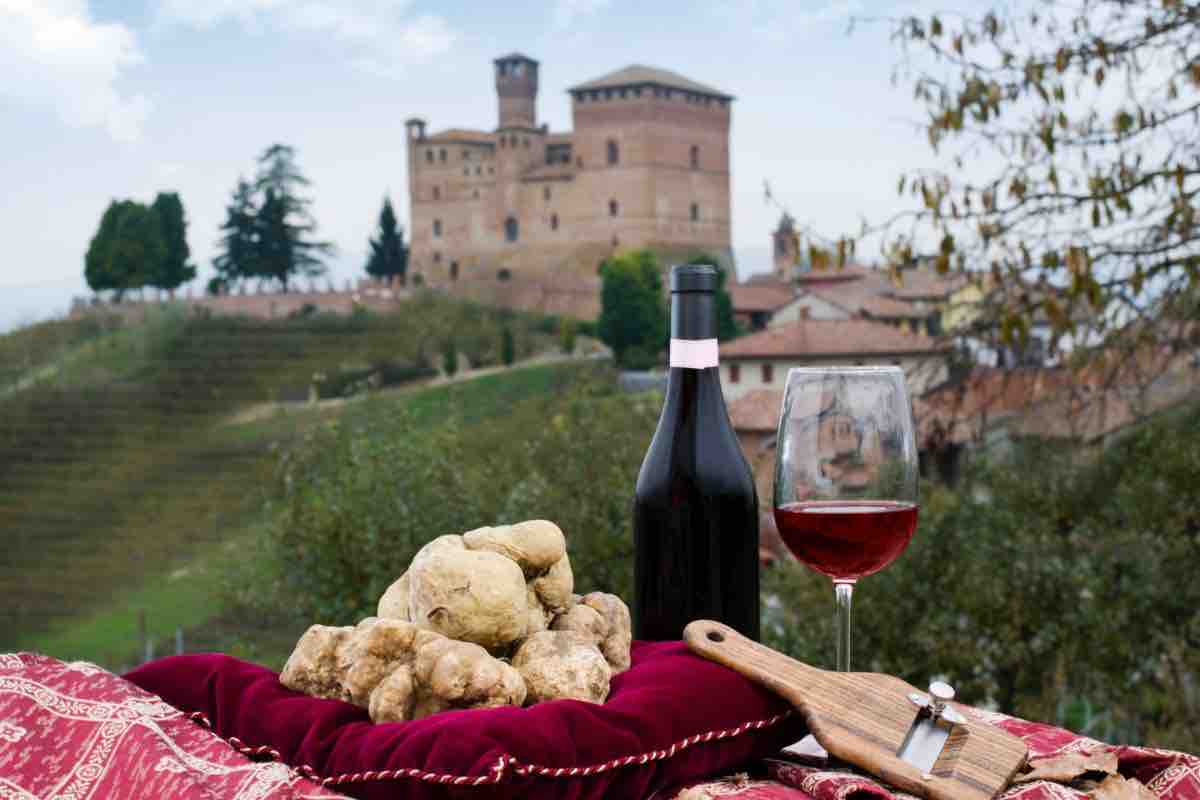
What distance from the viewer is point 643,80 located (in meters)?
47.4

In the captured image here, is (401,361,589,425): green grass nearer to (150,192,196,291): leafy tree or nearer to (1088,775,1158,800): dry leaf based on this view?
(150,192,196,291): leafy tree

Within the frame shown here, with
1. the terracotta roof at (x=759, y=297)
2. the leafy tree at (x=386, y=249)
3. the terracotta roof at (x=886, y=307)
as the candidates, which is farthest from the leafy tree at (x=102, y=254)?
the terracotta roof at (x=886, y=307)

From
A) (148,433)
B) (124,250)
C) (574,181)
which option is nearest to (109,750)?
(148,433)

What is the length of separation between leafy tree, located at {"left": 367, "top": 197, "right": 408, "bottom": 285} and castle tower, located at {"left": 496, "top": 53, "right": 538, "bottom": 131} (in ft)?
17.1

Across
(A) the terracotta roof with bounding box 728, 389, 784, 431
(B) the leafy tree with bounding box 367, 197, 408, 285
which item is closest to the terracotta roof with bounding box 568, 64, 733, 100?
(B) the leafy tree with bounding box 367, 197, 408, 285

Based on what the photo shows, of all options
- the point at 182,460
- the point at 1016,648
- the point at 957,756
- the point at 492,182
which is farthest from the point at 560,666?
the point at 492,182

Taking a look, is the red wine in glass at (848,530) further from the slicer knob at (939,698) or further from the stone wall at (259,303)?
the stone wall at (259,303)

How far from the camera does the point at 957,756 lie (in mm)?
1079

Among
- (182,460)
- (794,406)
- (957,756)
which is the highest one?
(794,406)

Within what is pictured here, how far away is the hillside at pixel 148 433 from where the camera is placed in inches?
1063

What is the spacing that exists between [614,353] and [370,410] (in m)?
25.2

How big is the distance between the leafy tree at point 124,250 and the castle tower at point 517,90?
12942 mm

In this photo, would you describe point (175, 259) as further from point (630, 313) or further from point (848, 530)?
point (848, 530)

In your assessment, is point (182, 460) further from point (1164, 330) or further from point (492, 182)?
point (1164, 330)
